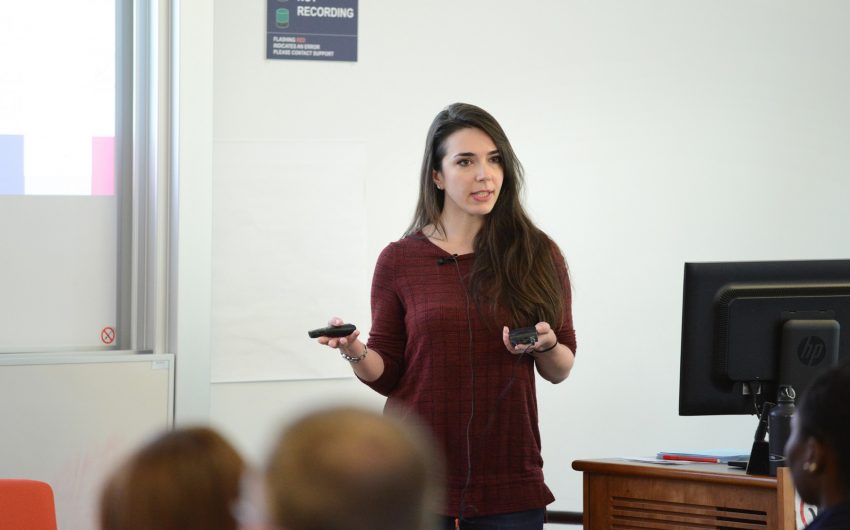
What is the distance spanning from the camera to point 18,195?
3330 millimetres

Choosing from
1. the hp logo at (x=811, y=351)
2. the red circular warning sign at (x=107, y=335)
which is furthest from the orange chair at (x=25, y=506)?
the hp logo at (x=811, y=351)

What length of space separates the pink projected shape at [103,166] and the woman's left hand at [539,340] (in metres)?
1.66

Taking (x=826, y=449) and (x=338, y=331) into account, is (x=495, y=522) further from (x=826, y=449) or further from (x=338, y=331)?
(x=826, y=449)

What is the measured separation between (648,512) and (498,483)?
0.44m

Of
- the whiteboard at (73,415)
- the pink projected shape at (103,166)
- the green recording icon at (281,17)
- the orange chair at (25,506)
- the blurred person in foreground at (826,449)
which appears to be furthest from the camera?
the green recording icon at (281,17)

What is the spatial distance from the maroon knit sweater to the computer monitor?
338 mm

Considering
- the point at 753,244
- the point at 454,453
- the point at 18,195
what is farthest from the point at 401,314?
the point at 753,244

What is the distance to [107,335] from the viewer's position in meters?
3.49

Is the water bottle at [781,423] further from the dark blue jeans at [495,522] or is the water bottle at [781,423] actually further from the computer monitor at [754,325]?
the dark blue jeans at [495,522]

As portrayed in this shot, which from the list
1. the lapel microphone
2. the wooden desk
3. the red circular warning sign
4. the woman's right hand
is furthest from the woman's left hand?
the red circular warning sign

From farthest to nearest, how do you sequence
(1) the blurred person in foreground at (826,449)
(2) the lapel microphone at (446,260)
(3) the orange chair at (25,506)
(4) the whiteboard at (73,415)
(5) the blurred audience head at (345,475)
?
(4) the whiteboard at (73,415), (2) the lapel microphone at (446,260), (3) the orange chair at (25,506), (1) the blurred person in foreground at (826,449), (5) the blurred audience head at (345,475)

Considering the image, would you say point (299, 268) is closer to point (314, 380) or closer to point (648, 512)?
point (314, 380)

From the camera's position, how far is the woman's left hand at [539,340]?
237 centimetres

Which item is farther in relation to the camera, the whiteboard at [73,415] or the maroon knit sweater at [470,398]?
the whiteboard at [73,415]
